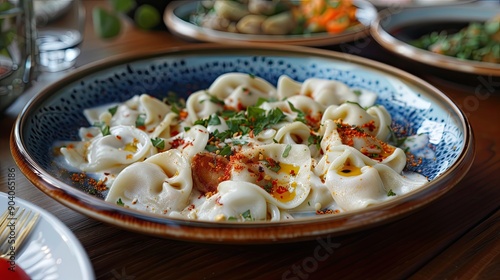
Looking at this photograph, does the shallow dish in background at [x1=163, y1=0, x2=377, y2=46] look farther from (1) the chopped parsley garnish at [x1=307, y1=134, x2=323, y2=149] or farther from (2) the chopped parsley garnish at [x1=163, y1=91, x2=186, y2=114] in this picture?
(1) the chopped parsley garnish at [x1=307, y1=134, x2=323, y2=149]

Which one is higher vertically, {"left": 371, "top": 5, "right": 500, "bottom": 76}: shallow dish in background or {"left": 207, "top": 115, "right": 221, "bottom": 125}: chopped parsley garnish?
{"left": 371, "top": 5, "right": 500, "bottom": 76}: shallow dish in background

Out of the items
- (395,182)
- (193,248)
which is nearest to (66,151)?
(193,248)

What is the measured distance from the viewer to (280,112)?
171 cm

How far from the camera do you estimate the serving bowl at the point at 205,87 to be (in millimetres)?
1039

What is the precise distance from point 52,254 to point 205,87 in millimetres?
1151

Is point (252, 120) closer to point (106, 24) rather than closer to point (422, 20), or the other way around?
point (106, 24)

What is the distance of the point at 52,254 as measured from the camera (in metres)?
1.06

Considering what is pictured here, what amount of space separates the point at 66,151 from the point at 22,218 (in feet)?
1.47

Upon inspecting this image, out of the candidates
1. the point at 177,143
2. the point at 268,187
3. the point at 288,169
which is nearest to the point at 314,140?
the point at 288,169

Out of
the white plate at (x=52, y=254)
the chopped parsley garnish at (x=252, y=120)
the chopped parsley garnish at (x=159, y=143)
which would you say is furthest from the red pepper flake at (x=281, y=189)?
the white plate at (x=52, y=254)

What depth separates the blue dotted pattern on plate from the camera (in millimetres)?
1568

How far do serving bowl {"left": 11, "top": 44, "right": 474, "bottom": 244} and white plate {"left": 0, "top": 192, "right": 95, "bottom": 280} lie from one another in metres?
0.06

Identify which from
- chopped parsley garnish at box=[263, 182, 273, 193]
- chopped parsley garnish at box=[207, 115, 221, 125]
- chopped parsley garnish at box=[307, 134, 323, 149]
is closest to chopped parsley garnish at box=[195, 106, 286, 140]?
chopped parsley garnish at box=[207, 115, 221, 125]

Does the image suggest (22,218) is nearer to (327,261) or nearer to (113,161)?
(113,161)
